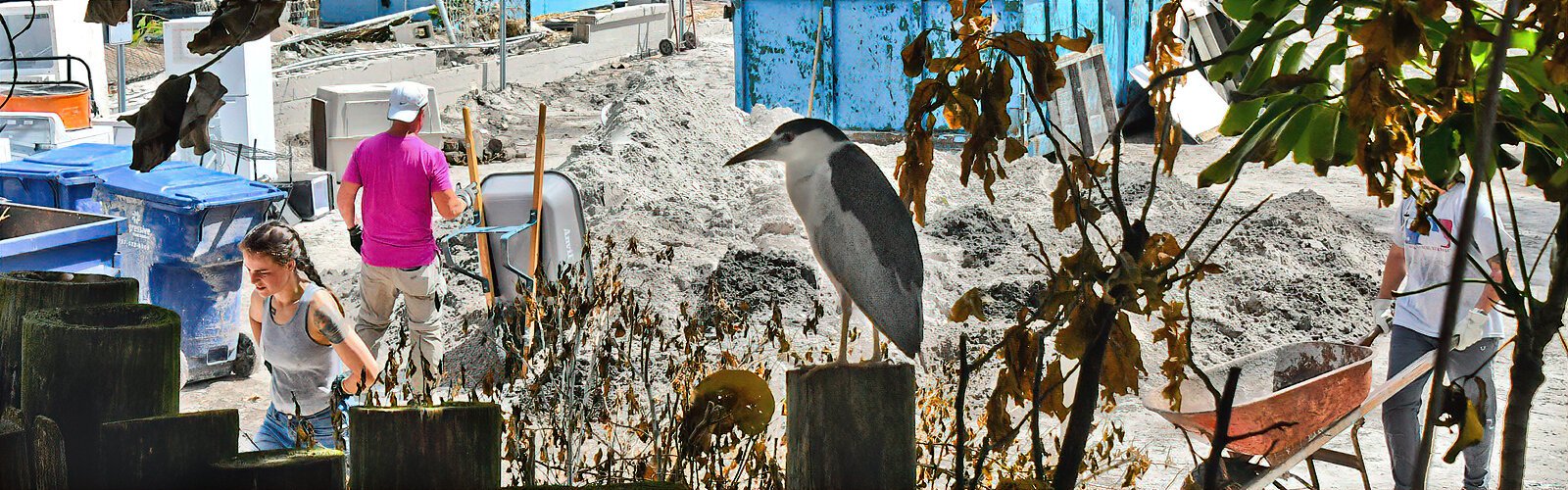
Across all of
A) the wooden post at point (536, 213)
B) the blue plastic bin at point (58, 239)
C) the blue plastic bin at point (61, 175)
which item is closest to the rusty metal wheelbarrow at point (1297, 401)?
→ the wooden post at point (536, 213)

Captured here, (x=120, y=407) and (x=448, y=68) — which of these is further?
(x=448, y=68)

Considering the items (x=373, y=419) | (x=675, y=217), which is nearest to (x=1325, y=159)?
(x=373, y=419)

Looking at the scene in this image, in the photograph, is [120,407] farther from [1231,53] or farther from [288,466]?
[1231,53]

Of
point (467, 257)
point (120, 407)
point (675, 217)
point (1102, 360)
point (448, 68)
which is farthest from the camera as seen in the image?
point (448, 68)

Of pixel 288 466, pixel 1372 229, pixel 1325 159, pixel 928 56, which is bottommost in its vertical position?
pixel 1372 229

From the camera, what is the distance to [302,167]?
1274 centimetres

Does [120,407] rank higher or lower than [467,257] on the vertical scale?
higher

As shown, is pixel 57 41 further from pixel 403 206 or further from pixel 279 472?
pixel 279 472

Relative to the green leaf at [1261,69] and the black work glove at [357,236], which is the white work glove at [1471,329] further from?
the black work glove at [357,236]

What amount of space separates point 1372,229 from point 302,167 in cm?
936

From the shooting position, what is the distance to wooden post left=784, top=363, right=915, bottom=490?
1574 millimetres

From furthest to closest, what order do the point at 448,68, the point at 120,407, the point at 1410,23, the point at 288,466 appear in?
the point at 448,68 → the point at 120,407 → the point at 288,466 → the point at 1410,23

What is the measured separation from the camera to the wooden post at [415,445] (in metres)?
1.42

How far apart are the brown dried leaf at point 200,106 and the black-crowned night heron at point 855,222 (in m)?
1.38
